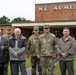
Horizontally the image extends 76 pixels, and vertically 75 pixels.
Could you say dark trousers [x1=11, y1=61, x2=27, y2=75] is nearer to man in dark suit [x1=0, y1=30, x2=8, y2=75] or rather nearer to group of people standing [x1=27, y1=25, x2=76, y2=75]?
man in dark suit [x1=0, y1=30, x2=8, y2=75]

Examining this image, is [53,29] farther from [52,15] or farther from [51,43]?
[51,43]

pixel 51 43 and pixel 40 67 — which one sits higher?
pixel 51 43

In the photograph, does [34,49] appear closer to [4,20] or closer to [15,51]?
[15,51]

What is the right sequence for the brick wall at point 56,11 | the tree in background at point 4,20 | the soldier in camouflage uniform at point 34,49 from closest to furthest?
the soldier in camouflage uniform at point 34,49 → the brick wall at point 56,11 → the tree in background at point 4,20

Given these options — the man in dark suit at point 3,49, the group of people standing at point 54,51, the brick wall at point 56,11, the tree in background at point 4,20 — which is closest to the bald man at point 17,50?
the man in dark suit at point 3,49

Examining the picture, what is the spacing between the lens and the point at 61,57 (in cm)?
877

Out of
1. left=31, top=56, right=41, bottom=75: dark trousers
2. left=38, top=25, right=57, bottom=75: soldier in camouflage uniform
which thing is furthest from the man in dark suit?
left=38, top=25, right=57, bottom=75: soldier in camouflage uniform

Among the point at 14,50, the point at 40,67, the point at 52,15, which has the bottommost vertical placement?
the point at 40,67

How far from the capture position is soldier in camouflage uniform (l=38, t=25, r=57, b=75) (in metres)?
8.79

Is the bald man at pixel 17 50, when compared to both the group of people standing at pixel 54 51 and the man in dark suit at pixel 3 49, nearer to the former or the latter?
the man in dark suit at pixel 3 49

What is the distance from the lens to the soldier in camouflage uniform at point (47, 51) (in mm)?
8789

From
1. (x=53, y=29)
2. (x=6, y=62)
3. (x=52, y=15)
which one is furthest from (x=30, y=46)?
(x=52, y=15)

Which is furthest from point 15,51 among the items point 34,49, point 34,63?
point 34,63

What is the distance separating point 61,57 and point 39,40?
95 cm
